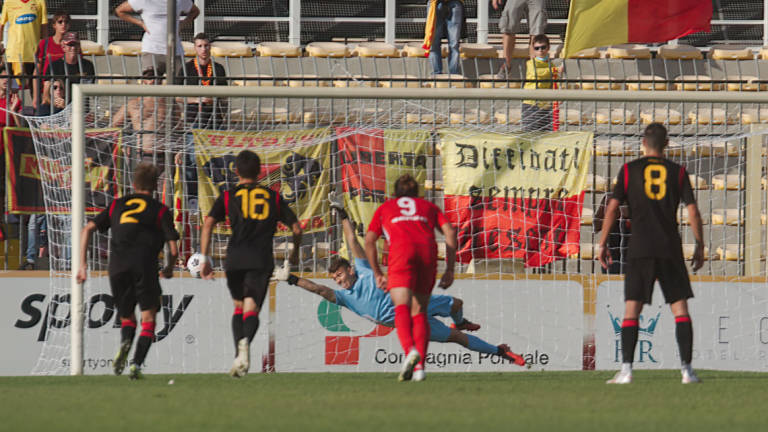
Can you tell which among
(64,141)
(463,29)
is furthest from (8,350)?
(463,29)

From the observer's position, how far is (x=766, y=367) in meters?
11.4

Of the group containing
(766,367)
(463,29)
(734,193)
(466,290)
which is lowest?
(766,367)

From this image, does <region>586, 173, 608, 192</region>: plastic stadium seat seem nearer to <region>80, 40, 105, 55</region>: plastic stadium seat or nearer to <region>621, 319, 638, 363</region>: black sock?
<region>621, 319, 638, 363</region>: black sock

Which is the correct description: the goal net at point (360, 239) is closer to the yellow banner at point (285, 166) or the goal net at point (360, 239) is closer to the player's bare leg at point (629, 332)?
the yellow banner at point (285, 166)

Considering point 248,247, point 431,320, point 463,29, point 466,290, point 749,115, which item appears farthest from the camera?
point 463,29

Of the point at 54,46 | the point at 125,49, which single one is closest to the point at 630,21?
the point at 54,46

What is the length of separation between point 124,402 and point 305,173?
487 centimetres

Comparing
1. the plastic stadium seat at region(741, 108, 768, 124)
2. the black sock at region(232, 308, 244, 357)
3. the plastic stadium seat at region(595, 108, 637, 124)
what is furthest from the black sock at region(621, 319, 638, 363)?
the plastic stadium seat at region(741, 108, 768, 124)

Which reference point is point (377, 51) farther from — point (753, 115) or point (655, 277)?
point (655, 277)

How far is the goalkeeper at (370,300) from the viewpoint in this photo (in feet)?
34.2

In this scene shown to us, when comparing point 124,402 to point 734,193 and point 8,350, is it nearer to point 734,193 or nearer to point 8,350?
point 8,350

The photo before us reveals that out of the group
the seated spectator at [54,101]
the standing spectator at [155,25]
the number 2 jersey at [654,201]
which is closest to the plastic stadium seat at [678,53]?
the standing spectator at [155,25]

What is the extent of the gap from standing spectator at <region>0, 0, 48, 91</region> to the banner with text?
6.05 m

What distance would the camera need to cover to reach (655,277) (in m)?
8.05
